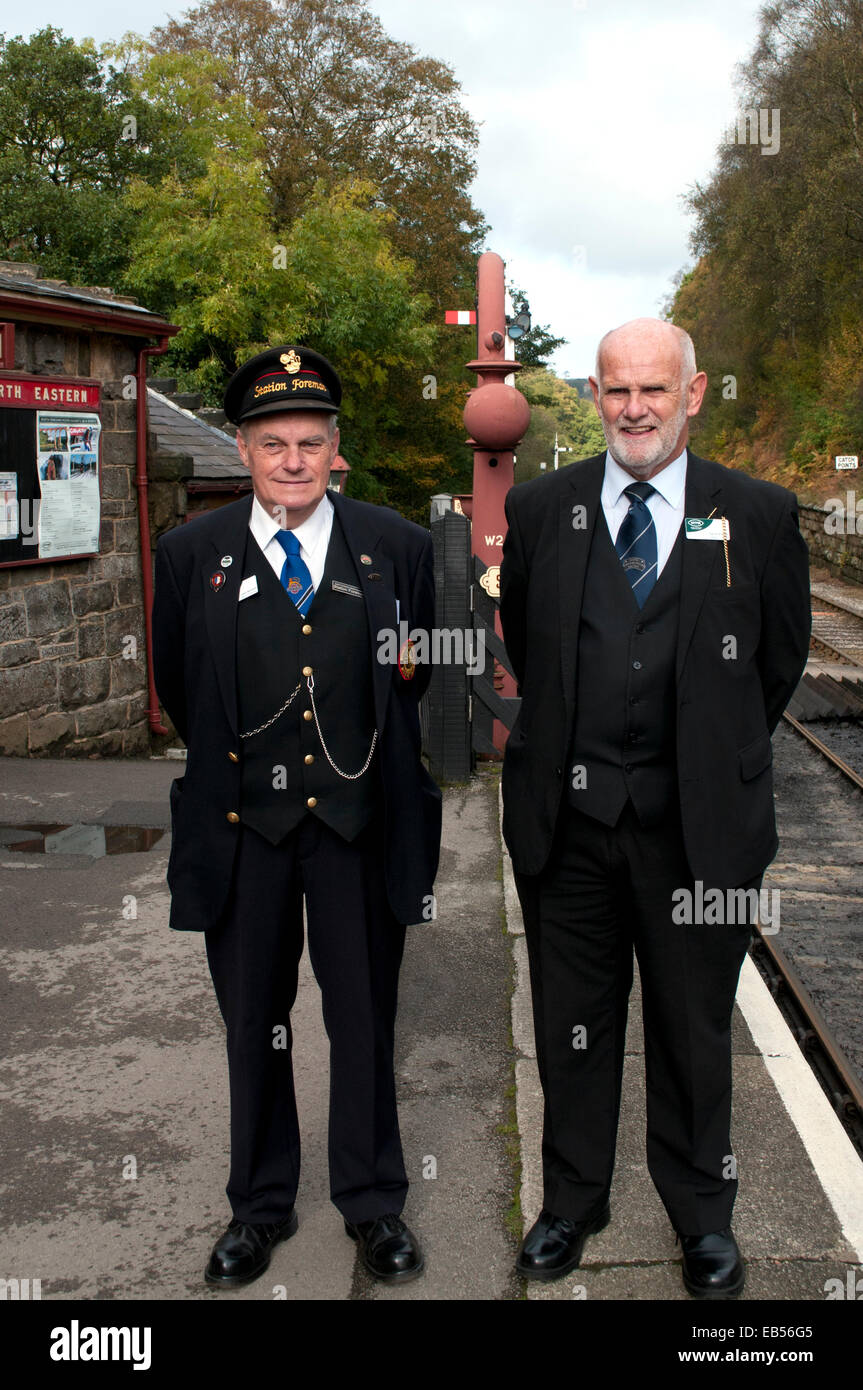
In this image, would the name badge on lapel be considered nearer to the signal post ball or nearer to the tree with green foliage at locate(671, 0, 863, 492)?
the signal post ball

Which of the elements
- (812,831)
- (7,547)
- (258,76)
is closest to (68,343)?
(7,547)

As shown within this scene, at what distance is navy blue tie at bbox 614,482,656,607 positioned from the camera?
3.06 meters

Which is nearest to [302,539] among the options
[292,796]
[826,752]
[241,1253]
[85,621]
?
[292,796]

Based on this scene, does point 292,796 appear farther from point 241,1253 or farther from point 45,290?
point 45,290

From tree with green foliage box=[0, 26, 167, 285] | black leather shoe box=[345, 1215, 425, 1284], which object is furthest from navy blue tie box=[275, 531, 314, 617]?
tree with green foliage box=[0, 26, 167, 285]

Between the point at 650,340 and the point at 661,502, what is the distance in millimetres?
369

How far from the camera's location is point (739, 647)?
9.89 feet

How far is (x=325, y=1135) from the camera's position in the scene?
379cm

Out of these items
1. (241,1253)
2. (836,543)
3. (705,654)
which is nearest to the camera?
(705,654)

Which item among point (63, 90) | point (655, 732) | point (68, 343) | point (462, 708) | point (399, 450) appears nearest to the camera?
point (655, 732)

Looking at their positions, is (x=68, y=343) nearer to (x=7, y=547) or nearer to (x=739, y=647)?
(x=7, y=547)

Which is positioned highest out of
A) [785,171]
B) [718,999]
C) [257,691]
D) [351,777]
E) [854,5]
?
[854,5]

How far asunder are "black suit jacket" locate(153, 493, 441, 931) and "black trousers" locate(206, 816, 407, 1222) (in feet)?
0.23

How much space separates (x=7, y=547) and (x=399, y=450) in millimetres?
29432
